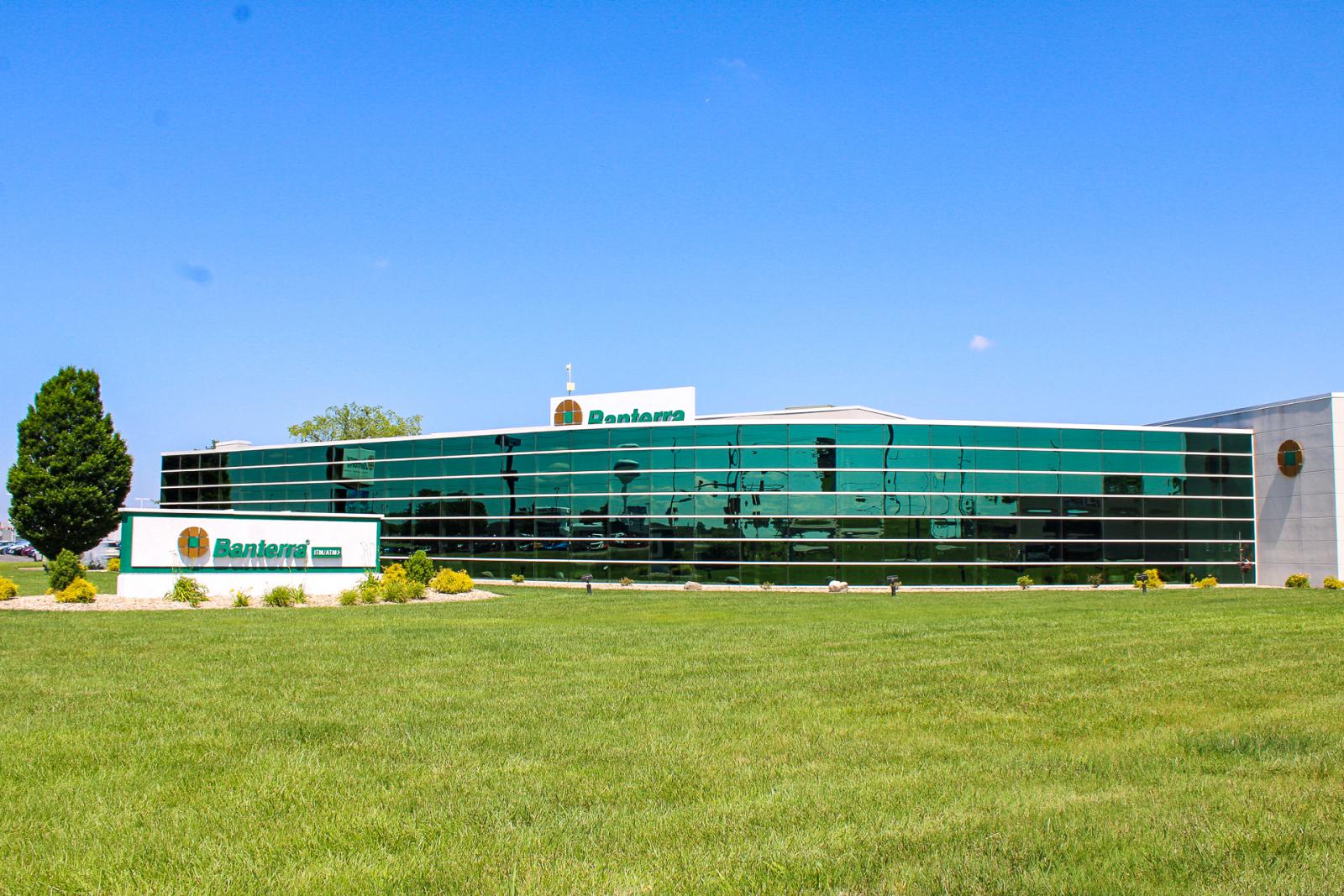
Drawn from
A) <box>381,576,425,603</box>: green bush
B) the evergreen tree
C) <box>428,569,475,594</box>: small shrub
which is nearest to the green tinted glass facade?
→ <box>428,569,475,594</box>: small shrub

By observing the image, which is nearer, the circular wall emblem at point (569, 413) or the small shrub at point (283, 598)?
the small shrub at point (283, 598)

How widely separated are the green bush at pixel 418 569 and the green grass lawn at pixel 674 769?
21373 mm

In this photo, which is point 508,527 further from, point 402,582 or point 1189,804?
point 1189,804

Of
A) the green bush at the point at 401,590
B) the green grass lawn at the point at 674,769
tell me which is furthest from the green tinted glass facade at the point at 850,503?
the green grass lawn at the point at 674,769

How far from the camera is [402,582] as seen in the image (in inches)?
1441

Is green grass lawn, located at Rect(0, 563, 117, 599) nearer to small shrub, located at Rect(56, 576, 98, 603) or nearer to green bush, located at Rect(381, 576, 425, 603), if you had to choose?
small shrub, located at Rect(56, 576, 98, 603)

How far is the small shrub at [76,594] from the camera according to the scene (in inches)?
1222

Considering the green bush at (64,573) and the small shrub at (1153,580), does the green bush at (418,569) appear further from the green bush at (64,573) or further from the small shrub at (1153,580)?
the small shrub at (1153,580)

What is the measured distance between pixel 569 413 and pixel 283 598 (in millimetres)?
24925

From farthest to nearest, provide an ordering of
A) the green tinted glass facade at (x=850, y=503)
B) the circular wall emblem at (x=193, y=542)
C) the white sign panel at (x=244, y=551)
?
the green tinted glass facade at (x=850, y=503) → the circular wall emblem at (x=193, y=542) → the white sign panel at (x=244, y=551)

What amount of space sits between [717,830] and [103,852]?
396cm

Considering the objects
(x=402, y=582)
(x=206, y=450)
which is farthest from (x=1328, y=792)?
(x=206, y=450)

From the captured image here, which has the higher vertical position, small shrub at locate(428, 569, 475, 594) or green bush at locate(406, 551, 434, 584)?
green bush at locate(406, 551, 434, 584)

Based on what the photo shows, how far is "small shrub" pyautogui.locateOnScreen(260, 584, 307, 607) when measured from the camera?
109 ft
